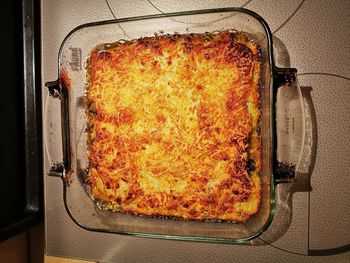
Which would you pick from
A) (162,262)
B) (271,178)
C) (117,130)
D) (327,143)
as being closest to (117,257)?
(162,262)

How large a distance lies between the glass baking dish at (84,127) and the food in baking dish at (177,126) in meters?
0.03

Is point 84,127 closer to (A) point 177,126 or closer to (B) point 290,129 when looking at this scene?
(A) point 177,126

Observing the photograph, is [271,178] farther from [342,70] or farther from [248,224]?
[342,70]

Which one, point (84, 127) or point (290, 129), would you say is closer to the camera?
point (290, 129)

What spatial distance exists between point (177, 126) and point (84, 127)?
37 cm

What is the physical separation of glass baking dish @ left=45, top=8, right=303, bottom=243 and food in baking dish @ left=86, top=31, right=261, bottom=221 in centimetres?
3

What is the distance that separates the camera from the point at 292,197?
3.76 feet

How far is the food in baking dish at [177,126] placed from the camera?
3.70 feet

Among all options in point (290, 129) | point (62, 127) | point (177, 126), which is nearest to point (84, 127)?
point (62, 127)

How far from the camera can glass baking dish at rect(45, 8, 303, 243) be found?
3.46 ft

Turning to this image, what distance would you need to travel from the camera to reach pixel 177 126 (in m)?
1.19

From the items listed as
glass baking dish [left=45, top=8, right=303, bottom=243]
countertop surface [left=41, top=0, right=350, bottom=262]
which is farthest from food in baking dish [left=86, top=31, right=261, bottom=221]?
countertop surface [left=41, top=0, right=350, bottom=262]

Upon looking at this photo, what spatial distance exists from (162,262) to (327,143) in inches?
30.3

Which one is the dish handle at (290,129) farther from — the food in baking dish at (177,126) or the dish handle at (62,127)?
the dish handle at (62,127)
